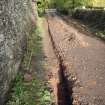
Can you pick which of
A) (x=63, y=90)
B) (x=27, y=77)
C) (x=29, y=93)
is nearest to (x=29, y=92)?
(x=29, y=93)

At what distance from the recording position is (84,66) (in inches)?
359

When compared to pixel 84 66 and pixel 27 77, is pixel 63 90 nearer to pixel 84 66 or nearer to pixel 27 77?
pixel 27 77

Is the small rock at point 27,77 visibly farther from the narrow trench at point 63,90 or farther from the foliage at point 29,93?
the narrow trench at point 63,90

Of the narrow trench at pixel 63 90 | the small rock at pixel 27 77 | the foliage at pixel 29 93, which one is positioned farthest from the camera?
the small rock at pixel 27 77

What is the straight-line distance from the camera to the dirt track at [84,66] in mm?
6798

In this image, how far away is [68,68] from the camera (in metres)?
8.76

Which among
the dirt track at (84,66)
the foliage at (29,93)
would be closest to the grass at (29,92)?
the foliage at (29,93)

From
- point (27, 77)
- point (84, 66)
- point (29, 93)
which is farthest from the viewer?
point (84, 66)

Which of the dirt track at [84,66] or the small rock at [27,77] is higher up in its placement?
the small rock at [27,77]

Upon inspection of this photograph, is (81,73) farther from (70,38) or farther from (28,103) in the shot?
(70,38)

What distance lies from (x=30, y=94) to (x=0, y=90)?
149 cm

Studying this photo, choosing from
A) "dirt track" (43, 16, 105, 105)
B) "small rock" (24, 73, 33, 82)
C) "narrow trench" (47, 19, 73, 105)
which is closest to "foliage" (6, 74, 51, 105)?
"small rock" (24, 73, 33, 82)

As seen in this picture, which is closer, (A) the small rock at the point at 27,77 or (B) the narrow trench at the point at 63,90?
(B) the narrow trench at the point at 63,90

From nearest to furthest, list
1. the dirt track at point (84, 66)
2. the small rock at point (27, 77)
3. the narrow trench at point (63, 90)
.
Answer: the narrow trench at point (63, 90), the dirt track at point (84, 66), the small rock at point (27, 77)
